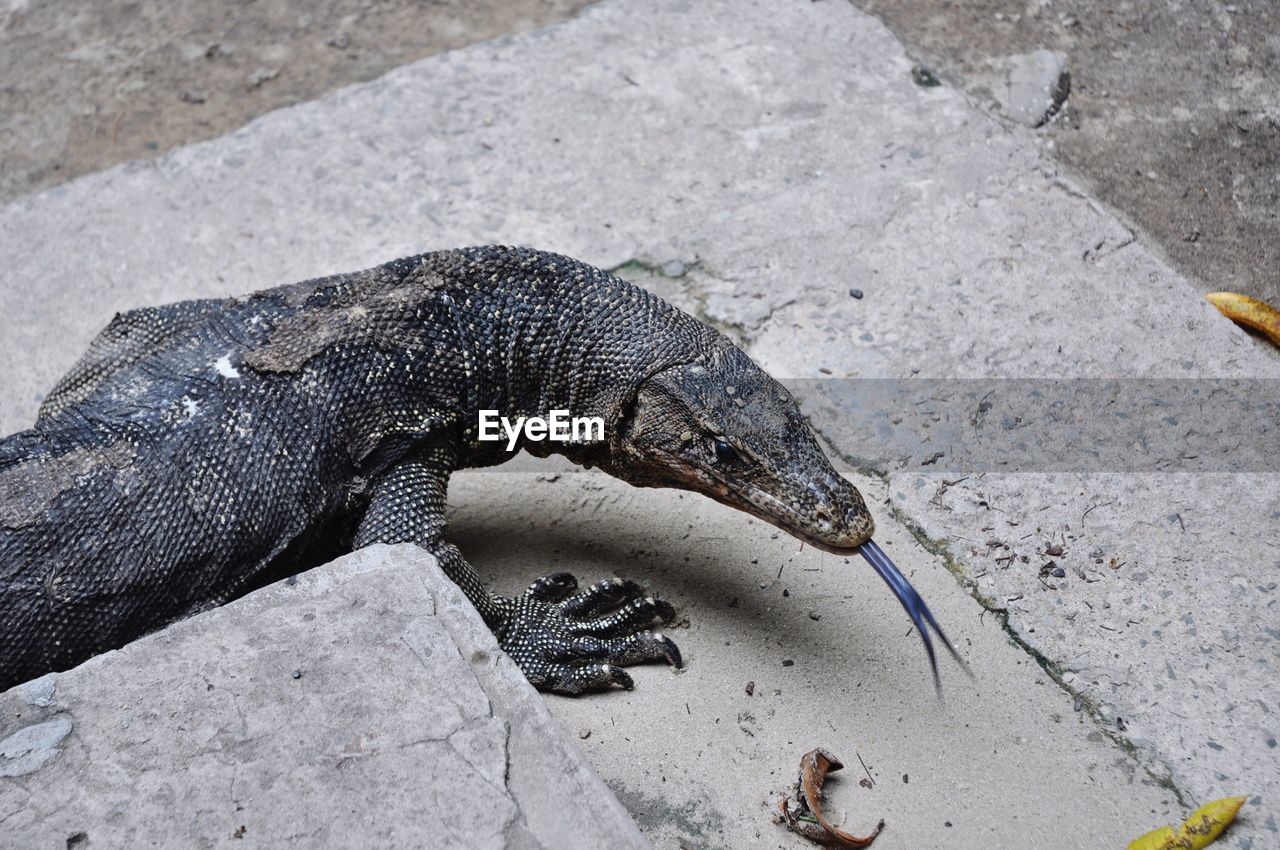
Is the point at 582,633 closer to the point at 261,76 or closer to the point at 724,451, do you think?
the point at 724,451

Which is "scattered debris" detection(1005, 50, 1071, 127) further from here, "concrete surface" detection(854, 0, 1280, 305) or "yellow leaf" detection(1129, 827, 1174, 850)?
"yellow leaf" detection(1129, 827, 1174, 850)

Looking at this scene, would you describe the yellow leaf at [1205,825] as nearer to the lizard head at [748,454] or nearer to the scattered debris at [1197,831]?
the scattered debris at [1197,831]

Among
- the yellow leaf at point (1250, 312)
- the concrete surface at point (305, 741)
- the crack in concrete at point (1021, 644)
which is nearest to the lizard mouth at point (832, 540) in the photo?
the crack in concrete at point (1021, 644)

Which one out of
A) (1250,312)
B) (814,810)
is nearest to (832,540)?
(814,810)

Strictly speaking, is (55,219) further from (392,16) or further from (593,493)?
(593,493)

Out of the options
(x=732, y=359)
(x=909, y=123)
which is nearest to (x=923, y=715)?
(x=732, y=359)

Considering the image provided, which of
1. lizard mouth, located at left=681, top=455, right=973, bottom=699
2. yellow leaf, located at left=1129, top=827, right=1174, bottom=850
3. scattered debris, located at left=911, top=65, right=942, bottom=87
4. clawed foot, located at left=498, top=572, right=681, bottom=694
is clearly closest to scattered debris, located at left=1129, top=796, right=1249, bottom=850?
yellow leaf, located at left=1129, top=827, right=1174, bottom=850
